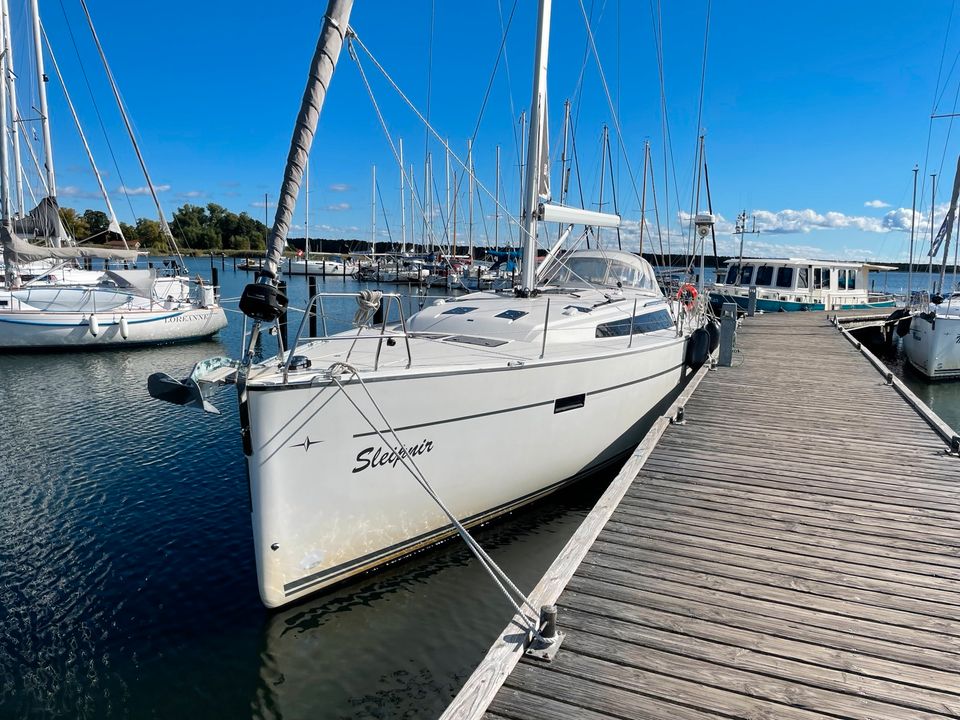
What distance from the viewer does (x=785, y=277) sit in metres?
23.9

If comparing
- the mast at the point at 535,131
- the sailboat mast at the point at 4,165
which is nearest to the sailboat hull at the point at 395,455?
the mast at the point at 535,131

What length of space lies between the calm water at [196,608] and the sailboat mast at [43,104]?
1560 cm

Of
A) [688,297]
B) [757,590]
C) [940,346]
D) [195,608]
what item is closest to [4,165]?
[195,608]

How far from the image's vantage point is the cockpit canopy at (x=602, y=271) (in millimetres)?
11781

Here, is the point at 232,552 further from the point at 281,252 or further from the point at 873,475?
the point at 873,475

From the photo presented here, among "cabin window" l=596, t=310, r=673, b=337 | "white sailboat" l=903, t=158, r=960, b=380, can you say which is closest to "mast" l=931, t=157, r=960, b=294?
"white sailboat" l=903, t=158, r=960, b=380

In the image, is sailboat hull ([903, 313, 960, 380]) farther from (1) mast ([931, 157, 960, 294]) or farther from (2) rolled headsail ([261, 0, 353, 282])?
(2) rolled headsail ([261, 0, 353, 282])

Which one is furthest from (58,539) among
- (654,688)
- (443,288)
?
(443,288)

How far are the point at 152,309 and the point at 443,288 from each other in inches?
1270

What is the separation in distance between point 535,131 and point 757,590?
674cm

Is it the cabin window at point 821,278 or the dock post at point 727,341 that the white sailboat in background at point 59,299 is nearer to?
the dock post at point 727,341

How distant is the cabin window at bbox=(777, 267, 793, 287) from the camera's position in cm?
2373

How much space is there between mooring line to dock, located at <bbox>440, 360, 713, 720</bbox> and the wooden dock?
0.01 m

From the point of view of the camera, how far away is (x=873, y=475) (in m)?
6.38
